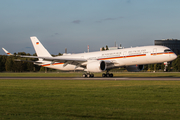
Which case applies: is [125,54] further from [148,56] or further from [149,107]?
[149,107]

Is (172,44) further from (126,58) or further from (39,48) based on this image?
(126,58)

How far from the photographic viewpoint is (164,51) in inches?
1411

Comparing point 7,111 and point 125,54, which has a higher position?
point 125,54

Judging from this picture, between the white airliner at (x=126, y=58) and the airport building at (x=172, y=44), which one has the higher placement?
the airport building at (x=172, y=44)

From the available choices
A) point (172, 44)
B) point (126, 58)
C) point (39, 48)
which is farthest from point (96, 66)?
point (172, 44)

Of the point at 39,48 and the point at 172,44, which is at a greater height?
the point at 172,44

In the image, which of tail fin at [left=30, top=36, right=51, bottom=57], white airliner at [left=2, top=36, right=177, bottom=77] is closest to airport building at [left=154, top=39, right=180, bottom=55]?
white airliner at [left=2, top=36, right=177, bottom=77]

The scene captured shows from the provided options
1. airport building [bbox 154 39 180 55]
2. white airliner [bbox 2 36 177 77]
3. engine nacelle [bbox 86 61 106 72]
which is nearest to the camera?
white airliner [bbox 2 36 177 77]

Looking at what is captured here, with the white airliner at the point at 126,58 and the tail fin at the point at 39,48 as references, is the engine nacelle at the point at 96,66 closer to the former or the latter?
the white airliner at the point at 126,58

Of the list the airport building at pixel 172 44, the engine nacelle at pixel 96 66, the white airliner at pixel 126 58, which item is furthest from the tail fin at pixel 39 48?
the airport building at pixel 172 44

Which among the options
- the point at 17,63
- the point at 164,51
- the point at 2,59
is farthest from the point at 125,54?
the point at 2,59

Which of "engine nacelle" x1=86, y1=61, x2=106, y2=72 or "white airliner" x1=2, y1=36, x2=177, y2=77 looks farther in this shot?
"engine nacelle" x1=86, y1=61, x2=106, y2=72

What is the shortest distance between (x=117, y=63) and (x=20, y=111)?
30.6m

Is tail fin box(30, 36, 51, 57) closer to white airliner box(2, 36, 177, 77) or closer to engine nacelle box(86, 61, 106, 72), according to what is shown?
white airliner box(2, 36, 177, 77)
